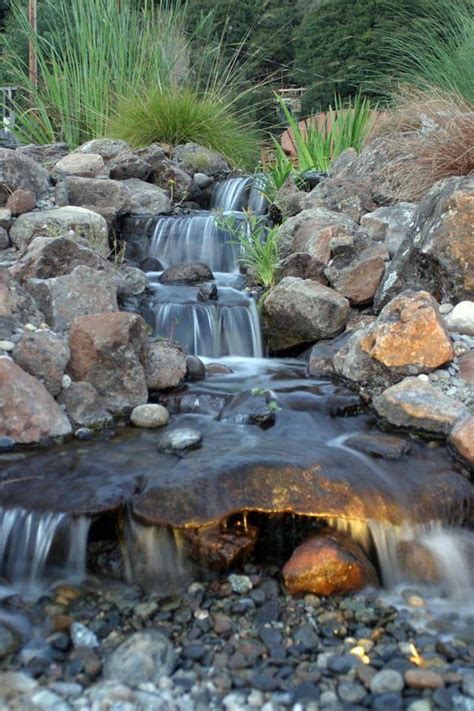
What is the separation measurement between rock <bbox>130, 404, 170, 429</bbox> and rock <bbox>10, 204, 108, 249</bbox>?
2.14 metres

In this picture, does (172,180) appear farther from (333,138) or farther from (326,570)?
(326,570)

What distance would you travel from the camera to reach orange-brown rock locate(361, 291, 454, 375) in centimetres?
417

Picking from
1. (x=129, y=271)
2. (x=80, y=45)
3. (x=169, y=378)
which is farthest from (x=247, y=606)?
(x=80, y=45)

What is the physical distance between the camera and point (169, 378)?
173 inches

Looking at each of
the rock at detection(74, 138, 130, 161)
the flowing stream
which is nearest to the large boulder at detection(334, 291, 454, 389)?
the flowing stream

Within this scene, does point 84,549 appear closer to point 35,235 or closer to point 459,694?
point 459,694

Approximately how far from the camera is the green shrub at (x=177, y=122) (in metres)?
8.61

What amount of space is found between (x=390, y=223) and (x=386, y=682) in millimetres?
4159

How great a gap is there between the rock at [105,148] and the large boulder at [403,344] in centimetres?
460

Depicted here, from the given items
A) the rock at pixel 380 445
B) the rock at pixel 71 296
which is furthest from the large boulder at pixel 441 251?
the rock at pixel 71 296

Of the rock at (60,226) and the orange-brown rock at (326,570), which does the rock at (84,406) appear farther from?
the rock at (60,226)

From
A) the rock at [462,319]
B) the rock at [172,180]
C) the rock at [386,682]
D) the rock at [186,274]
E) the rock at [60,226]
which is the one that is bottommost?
the rock at [386,682]

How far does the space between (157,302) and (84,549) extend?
264cm

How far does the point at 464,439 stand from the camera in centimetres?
354
